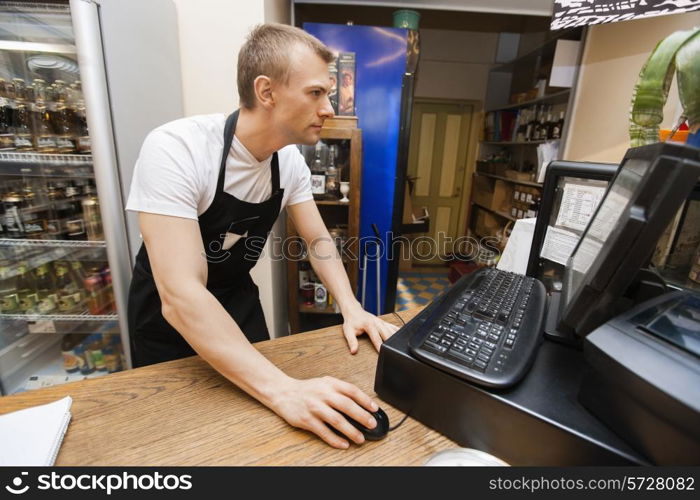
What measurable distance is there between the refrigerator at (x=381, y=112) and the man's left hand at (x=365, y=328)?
1.53 meters

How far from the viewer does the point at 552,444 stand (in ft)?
1.55

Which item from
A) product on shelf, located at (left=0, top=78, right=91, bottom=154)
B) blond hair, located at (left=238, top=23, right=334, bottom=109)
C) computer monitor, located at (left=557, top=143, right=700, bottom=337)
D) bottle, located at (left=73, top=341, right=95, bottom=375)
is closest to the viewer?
computer monitor, located at (left=557, top=143, right=700, bottom=337)

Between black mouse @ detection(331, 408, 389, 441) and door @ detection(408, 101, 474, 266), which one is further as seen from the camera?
door @ detection(408, 101, 474, 266)

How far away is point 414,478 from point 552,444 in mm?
196

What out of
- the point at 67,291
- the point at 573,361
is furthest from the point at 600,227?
the point at 67,291

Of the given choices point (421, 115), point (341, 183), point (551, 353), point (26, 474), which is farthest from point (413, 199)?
point (26, 474)

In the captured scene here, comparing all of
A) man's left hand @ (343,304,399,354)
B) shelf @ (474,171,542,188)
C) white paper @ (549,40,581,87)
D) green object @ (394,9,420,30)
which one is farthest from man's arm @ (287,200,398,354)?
shelf @ (474,171,542,188)

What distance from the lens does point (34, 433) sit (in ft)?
1.82

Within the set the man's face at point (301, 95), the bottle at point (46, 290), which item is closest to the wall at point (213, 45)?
the man's face at point (301, 95)

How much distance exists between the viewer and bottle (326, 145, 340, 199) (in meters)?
2.20

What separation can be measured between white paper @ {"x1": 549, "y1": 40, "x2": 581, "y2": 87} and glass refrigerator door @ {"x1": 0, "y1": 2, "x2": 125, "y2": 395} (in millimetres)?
2928

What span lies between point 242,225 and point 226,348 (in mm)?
538

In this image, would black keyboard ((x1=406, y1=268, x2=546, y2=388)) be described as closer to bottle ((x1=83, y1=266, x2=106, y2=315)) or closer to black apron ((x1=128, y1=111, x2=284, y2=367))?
black apron ((x1=128, y1=111, x2=284, y2=367))

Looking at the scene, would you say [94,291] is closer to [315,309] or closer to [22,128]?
[22,128]
